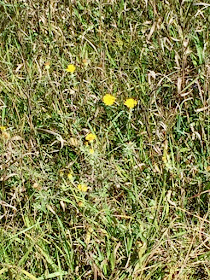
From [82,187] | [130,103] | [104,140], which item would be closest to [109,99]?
[130,103]

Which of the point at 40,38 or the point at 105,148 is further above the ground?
the point at 40,38

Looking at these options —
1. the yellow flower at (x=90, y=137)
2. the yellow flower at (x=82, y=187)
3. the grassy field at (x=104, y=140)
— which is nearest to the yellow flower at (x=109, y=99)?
the grassy field at (x=104, y=140)

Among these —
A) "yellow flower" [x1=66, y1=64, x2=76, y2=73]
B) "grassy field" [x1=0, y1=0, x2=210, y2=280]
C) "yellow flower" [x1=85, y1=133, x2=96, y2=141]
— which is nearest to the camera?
"grassy field" [x1=0, y1=0, x2=210, y2=280]

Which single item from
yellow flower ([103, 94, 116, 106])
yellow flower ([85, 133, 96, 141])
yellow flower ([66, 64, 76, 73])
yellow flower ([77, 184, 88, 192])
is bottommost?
yellow flower ([77, 184, 88, 192])

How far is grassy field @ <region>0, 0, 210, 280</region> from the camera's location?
1.95 m

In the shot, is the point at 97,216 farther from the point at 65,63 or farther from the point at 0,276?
the point at 65,63

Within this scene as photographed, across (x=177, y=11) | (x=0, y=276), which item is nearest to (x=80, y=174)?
(x=0, y=276)

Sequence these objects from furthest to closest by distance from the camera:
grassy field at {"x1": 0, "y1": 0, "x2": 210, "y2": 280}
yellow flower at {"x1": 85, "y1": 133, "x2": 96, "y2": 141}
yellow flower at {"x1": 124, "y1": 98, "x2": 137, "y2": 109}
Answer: yellow flower at {"x1": 124, "y1": 98, "x2": 137, "y2": 109}
yellow flower at {"x1": 85, "y1": 133, "x2": 96, "y2": 141}
grassy field at {"x1": 0, "y1": 0, "x2": 210, "y2": 280}

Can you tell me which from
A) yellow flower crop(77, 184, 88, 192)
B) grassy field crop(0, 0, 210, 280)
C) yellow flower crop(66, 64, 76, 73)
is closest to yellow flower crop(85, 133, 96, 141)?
grassy field crop(0, 0, 210, 280)

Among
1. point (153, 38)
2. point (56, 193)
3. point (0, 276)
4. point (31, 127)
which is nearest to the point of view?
point (0, 276)

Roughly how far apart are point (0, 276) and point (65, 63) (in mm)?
1080

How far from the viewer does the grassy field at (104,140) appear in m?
1.95

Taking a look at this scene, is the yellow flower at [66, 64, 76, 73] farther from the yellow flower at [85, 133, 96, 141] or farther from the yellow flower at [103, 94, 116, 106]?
the yellow flower at [85, 133, 96, 141]

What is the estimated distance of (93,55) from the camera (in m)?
2.55
